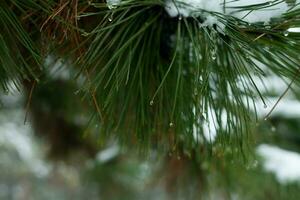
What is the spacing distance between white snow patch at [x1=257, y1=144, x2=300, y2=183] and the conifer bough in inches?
27.1

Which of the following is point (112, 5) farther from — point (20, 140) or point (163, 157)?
point (20, 140)

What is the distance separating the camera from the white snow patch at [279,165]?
164 cm

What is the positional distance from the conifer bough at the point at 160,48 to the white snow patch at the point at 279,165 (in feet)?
2.26

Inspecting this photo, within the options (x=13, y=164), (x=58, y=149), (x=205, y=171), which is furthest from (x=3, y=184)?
(x=205, y=171)

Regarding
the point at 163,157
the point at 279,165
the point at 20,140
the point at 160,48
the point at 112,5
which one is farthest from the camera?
the point at 20,140

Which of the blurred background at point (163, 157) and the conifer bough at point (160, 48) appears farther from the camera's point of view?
the blurred background at point (163, 157)

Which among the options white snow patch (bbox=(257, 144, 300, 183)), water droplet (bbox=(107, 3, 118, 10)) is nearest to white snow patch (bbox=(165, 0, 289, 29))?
water droplet (bbox=(107, 3, 118, 10))

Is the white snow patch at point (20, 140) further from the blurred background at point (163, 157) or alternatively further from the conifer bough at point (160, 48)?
the conifer bough at point (160, 48)

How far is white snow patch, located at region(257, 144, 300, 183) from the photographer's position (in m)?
1.64

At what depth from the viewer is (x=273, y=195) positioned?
66.5 inches

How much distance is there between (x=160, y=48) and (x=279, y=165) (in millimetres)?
841

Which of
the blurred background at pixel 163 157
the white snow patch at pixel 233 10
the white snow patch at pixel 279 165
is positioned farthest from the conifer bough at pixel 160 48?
the white snow patch at pixel 279 165

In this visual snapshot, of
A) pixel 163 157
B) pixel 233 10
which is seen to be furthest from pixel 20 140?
pixel 233 10

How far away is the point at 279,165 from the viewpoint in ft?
5.37
